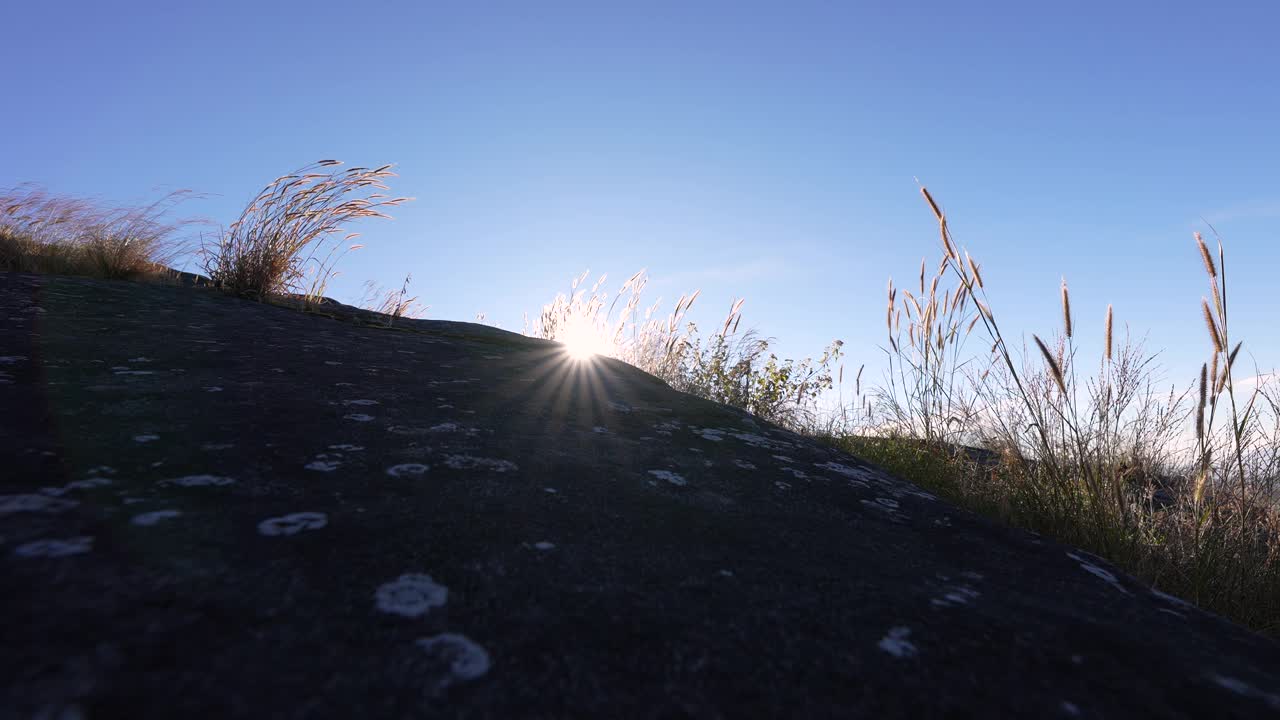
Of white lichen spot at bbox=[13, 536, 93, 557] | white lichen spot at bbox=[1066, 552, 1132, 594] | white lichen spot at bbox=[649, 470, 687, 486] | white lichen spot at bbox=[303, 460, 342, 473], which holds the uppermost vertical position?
white lichen spot at bbox=[1066, 552, 1132, 594]

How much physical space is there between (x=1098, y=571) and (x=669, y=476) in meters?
0.87

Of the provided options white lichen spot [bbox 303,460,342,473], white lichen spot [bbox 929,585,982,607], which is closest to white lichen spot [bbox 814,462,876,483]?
white lichen spot [bbox 929,585,982,607]

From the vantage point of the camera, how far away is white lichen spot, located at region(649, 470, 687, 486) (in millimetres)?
1424

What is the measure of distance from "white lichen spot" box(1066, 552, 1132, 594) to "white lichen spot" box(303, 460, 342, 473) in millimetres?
1458

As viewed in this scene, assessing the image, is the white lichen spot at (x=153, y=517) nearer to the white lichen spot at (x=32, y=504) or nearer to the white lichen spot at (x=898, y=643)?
the white lichen spot at (x=32, y=504)

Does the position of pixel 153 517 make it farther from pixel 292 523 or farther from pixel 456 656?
pixel 456 656

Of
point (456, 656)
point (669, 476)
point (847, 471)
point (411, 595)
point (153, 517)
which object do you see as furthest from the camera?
point (847, 471)

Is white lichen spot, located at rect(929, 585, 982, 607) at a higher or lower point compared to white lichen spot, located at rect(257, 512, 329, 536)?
higher

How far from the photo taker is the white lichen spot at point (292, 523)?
88 cm

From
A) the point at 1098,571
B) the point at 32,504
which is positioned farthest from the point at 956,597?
the point at 32,504

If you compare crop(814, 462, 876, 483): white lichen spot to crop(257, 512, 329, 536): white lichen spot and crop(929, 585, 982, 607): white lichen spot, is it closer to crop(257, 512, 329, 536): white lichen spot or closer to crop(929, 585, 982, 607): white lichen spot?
crop(929, 585, 982, 607): white lichen spot

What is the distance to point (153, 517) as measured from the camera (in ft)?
2.85

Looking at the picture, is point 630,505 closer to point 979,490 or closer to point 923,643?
point 923,643

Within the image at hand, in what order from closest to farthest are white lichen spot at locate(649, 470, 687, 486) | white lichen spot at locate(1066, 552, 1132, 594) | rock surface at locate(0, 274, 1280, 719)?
1. rock surface at locate(0, 274, 1280, 719)
2. white lichen spot at locate(1066, 552, 1132, 594)
3. white lichen spot at locate(649, 470, 687, 486)
